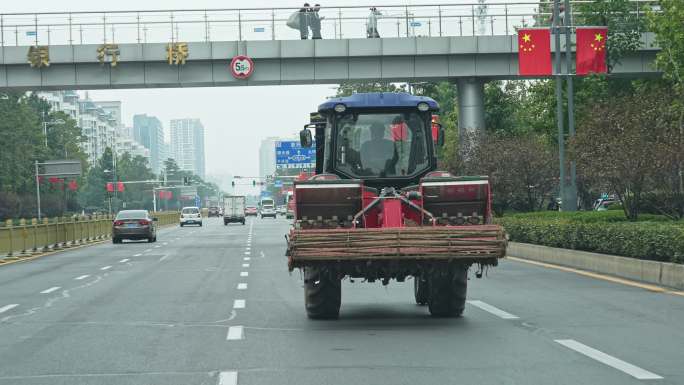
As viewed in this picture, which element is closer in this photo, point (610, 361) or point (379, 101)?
point (610, 361)

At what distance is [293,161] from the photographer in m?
100

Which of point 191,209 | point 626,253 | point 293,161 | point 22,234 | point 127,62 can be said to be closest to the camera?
point 626,253

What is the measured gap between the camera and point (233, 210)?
3812 inches

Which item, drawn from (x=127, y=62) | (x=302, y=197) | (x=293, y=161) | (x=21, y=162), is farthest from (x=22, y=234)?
(x=21, y=162)

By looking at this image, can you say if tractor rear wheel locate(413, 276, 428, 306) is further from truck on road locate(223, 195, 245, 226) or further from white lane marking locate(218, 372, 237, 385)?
truck on road locate(223, 195, 245, 226)

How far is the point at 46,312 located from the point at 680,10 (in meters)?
32.1

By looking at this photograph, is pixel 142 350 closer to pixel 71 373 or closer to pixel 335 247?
pixel 71 373

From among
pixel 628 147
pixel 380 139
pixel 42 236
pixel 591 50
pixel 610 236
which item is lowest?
pixel 42 236

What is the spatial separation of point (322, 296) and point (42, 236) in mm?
31143

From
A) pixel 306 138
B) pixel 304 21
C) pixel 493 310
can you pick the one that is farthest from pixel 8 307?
pixel 304 21

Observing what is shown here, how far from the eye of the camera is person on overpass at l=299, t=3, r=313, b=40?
147 feet

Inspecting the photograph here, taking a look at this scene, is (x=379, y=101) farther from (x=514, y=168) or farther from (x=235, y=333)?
(x=514, y=168)

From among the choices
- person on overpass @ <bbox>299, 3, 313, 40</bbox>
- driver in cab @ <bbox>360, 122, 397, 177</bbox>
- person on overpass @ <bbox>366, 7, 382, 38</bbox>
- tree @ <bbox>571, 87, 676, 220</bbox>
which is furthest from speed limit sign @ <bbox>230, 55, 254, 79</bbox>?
driver in cab @ <bbox>360, 122, 397, 177</bbox>

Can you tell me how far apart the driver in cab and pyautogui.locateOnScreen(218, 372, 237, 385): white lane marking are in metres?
5.64
